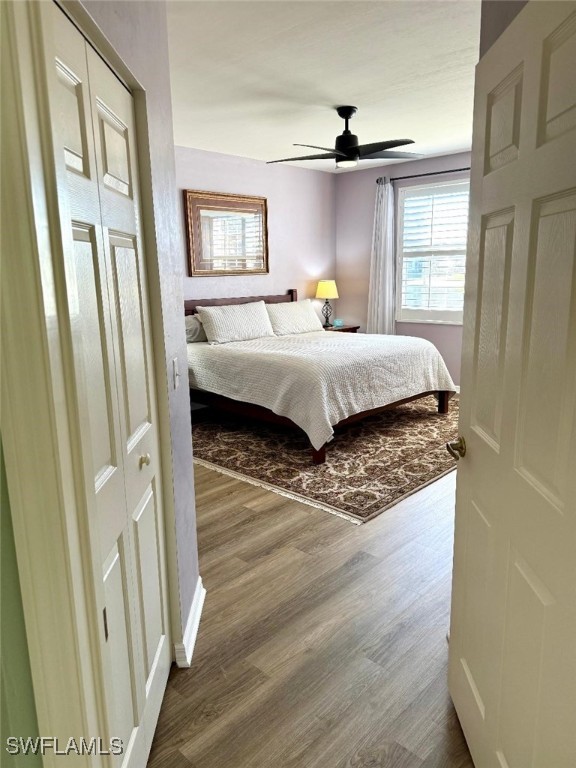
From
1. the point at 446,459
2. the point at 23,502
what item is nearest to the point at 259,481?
the point at 446,459

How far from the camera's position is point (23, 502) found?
83 centimetres

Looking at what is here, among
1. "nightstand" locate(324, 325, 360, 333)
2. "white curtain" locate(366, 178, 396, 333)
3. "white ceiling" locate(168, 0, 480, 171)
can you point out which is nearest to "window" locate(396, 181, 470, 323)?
"white curtain" locate(366, 178, 396, 333)

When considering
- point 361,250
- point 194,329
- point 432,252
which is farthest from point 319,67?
point 361,250

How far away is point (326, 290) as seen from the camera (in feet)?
21.8

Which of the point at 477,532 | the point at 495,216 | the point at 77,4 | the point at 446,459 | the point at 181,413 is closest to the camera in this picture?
the point at 77,4

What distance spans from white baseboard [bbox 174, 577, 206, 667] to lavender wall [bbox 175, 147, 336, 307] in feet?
12.1

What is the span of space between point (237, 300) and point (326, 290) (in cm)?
135

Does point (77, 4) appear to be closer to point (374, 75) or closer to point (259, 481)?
point (374, 75)

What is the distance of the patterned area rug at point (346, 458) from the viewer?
337 centimetres

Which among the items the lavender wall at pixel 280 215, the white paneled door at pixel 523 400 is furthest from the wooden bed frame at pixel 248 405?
the white paneled door at pixel 523 400

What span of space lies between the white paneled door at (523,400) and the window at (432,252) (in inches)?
189

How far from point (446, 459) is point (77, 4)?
3575mm

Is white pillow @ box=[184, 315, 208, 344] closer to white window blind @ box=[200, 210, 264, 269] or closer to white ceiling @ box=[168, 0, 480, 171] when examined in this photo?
white window blind @ box=[200, 210, 264, 269]

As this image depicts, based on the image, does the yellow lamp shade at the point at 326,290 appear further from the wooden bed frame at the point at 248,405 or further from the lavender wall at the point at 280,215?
the wooden bed frame at the point at 248,405
